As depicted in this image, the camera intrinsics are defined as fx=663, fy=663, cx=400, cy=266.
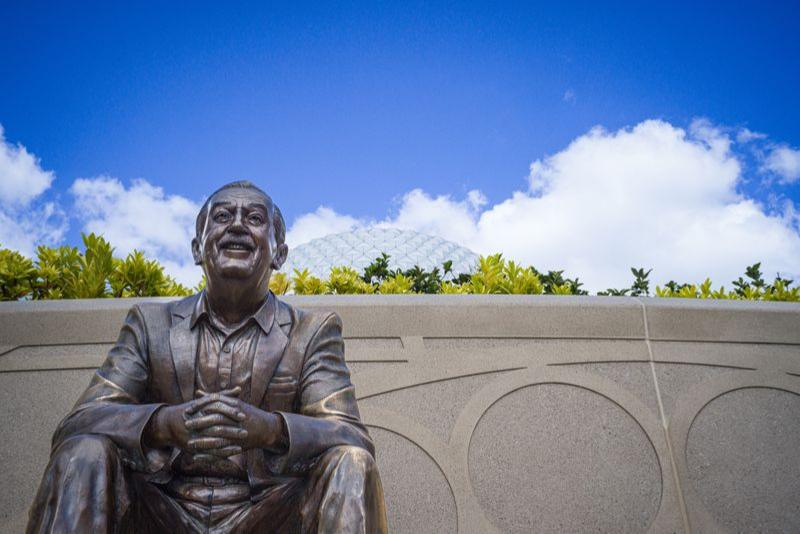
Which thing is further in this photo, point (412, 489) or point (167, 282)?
point (167, 282)

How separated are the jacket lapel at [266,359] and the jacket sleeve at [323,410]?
11 cm

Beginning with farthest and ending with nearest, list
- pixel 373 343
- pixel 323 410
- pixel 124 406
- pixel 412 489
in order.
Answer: pixel 373 343, pixel 412 489, pixel 323 410, pixel 124 406

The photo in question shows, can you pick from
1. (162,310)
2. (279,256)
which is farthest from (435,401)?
(162,310)

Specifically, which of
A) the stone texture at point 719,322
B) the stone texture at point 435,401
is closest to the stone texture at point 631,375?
the stone texture at point 719,322

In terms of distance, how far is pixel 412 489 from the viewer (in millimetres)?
4496

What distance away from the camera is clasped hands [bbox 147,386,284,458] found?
2092 mm

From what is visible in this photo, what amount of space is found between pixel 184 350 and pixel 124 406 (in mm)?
382

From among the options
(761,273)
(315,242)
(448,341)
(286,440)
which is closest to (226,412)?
(286,440)

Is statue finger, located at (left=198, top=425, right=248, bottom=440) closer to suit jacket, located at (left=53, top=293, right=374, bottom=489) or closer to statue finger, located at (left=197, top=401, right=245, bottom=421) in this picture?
statue finger, located at (left=197, top=401, right=245, bottom=421)

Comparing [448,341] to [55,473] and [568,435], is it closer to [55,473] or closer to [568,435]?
[568,435]

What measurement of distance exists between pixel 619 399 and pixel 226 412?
3484 mm

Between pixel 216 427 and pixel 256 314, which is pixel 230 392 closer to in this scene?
pixel 216 427

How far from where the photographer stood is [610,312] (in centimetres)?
500

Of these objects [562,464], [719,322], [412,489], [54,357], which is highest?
[719,322]
